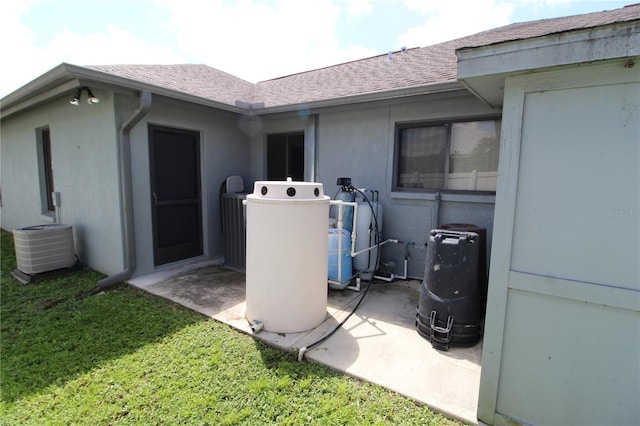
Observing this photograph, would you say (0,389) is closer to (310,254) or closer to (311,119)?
(310,254)

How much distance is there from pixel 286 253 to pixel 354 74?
14.8ft

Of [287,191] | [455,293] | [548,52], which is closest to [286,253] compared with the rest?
[287,191]

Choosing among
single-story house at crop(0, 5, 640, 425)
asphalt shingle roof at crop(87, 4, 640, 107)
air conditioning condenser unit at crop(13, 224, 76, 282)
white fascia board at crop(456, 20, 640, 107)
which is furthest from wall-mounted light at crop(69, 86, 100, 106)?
white fascia board at crop(456, 20, 640, 107)

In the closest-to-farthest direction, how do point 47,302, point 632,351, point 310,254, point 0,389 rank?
1. point 632,351
2. point 0,389
3. point 310,254
4. point 47,302

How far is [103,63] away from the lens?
5.31m

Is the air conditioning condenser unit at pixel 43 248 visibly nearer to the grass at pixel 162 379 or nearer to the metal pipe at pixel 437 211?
the grass at pixel 162 379

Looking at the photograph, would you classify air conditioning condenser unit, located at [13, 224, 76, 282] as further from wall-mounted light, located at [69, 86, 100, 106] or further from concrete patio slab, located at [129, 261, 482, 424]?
wall-mounted light, located at [69, 86, 100, 106]

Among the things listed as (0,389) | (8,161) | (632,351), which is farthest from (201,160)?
(8,161)

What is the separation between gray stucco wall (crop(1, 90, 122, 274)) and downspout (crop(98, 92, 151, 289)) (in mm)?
121

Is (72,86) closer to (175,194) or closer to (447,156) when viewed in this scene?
(175,194)

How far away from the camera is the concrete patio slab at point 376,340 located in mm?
2279

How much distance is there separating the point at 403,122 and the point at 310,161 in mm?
1779

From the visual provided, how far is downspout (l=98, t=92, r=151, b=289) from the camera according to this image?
13.3 ft

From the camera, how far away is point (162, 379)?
7.74ft
